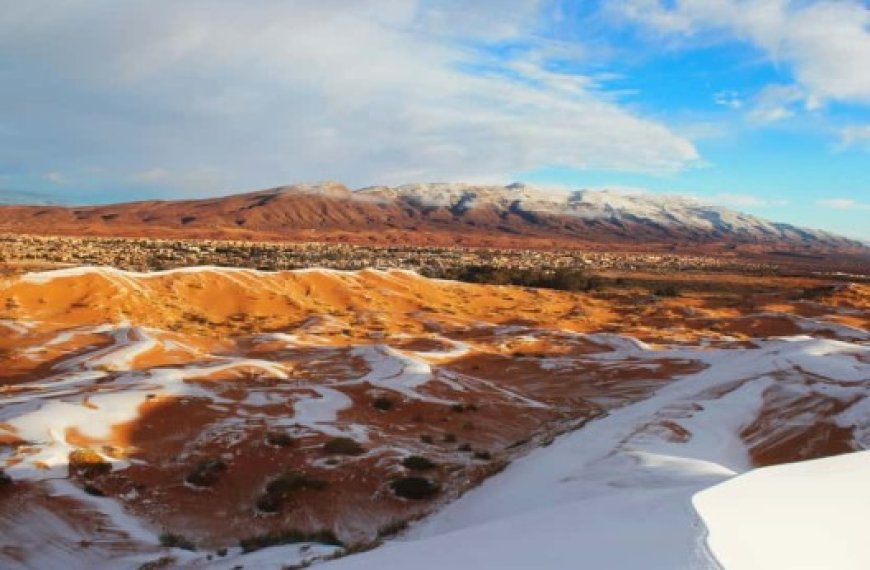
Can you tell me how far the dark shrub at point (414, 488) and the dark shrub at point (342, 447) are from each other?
209 cm

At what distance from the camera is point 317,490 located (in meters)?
16.4

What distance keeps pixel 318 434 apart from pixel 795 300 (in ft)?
192

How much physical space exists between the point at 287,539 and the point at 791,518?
381 inches

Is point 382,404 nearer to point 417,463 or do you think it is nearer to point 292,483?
point 417,463

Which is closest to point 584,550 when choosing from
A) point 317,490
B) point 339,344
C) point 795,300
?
point 317,490

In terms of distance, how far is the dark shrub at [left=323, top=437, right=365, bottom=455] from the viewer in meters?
18.8

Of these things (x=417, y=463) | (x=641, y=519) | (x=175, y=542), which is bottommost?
(x=175, y=542)

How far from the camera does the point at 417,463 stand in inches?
723

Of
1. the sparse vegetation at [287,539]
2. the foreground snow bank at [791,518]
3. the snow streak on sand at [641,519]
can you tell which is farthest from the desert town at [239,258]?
the foreground snow bank at [791,518]

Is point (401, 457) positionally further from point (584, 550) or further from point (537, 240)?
point (537, 240)

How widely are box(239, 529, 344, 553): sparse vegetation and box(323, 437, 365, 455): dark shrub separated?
4260mm

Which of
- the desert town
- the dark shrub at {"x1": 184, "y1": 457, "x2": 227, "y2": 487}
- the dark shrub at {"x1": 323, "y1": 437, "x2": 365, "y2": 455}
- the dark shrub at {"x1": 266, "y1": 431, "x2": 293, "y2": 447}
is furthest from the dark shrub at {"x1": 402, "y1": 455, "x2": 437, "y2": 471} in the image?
the desert town

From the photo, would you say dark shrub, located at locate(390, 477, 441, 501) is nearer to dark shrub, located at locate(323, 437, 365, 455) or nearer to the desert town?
dark shrub, located at locate(323, 437, 365, 455)

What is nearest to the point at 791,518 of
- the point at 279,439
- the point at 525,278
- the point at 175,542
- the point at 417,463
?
the point at 175,542
